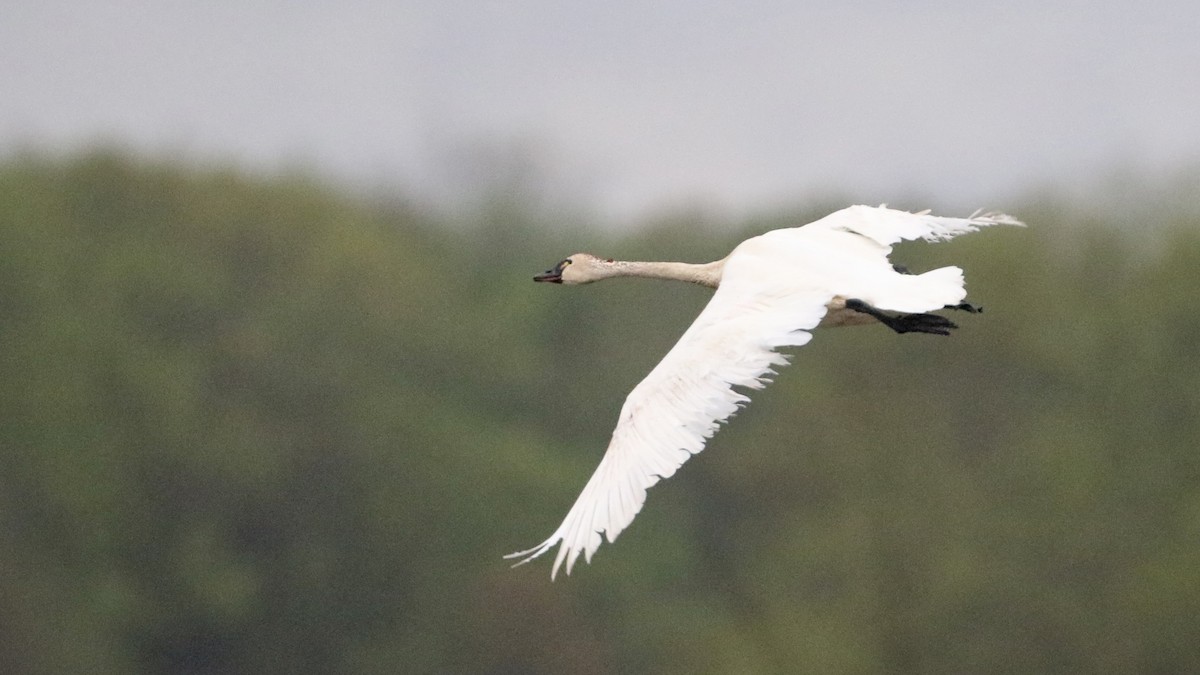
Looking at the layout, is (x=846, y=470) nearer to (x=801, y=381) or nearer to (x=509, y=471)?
(x=801, y=381)

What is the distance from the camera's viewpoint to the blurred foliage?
1585 inches

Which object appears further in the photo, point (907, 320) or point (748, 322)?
point (907, 320)

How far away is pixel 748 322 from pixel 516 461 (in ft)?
120

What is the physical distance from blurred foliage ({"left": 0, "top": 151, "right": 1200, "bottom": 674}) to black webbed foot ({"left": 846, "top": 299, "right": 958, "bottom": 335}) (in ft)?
70.1

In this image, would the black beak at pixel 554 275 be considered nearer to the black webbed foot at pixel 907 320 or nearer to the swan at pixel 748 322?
the swan at pixel 748 322

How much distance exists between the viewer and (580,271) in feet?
64.0

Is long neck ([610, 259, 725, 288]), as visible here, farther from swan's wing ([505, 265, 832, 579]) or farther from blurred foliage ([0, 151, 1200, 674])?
blurred foliage ([0, 151, 1200, 674])

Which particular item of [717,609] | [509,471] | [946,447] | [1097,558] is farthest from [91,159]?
[1097,558]

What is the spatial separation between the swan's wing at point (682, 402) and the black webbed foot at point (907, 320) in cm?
52

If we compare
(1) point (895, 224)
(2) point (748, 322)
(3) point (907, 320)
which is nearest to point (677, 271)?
(1) point (895, 224)

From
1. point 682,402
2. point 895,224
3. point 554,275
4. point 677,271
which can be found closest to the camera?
point 682,402

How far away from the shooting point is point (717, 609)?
4888 cm

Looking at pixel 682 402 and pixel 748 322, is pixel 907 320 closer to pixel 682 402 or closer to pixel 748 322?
pixel 748 322

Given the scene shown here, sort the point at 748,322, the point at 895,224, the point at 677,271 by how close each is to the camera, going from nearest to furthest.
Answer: the point at 748,322 → the point at 895,224 → the point at 677,271
